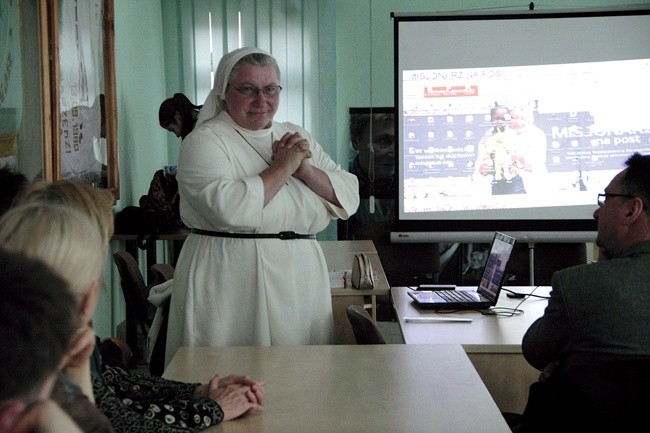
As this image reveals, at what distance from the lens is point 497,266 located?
12.0 ft

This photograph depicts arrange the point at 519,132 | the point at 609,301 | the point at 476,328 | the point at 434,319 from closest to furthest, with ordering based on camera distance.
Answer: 1. the point at 609,301
2. the point at 476,328
3. the point at 434,319
4. the point at 519,132

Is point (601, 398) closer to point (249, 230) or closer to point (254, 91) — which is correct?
point (249, 230)

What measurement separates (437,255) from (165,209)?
1.91 metres

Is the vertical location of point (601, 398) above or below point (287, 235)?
below

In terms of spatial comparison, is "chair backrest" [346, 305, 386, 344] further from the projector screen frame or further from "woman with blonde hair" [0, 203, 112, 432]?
the projector screen frame

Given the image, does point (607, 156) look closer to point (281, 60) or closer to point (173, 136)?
point (281, 60)

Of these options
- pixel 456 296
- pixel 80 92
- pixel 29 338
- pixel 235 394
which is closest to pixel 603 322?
pixel 235 394

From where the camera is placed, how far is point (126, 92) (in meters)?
6.07

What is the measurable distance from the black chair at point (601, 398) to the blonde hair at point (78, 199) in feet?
3.33

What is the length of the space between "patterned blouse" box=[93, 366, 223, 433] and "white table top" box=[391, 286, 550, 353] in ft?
3.71

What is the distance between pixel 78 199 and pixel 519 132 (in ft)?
15.8

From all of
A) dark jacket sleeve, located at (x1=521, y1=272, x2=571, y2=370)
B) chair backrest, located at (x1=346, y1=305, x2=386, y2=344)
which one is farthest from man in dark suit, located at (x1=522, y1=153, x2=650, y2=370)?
chair backrest, located at (x1=346, y1=305, x2=386, y2=344)

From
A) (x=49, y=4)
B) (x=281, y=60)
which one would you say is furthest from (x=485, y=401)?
(x=281, y=60)

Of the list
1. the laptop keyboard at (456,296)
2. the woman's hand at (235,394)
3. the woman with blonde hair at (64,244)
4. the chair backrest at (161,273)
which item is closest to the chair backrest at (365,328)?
the woman's hand at (235,394)
